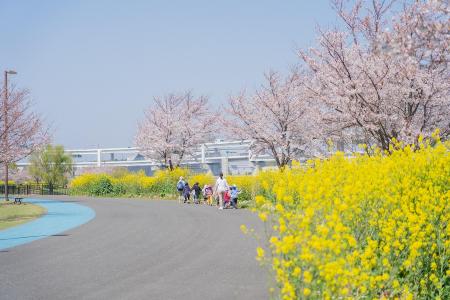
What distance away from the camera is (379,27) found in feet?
59.1

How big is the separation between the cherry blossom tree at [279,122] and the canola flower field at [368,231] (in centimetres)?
2081

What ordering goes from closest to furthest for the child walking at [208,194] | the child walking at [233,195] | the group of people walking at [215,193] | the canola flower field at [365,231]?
the canola flower field at [365,231], the group of people walking at [215,193], the child walking at [233,195], the child walking at [208,194]

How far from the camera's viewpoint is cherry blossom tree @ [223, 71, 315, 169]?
1161 inches

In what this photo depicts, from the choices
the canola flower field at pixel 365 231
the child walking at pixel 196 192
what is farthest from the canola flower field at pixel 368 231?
the child walking at pixel 196 192

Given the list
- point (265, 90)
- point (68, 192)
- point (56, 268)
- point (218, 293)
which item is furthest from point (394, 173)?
point (68, 192)

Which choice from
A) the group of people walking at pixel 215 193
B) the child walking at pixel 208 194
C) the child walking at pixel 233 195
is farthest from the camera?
the child walking at pixel 208 194

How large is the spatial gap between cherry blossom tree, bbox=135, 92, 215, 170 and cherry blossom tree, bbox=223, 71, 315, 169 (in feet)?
44.1

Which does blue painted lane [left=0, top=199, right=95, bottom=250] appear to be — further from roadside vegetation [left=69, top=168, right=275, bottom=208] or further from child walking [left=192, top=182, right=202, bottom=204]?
roadside vegetation [left=69, top=168, right=275, bottom=208]

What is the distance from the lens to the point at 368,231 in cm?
649

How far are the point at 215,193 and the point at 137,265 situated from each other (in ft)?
57.1

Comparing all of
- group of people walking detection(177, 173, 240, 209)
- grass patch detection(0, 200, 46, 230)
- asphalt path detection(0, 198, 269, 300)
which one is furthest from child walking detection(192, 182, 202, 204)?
asphalt path detection(0, 198, 269, 300)

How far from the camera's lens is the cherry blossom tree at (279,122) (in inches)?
1161

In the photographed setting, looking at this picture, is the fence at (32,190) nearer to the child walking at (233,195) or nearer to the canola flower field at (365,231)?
the child walking at (233,195)

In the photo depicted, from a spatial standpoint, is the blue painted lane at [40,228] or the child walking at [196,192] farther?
the child walking at [196,192]
